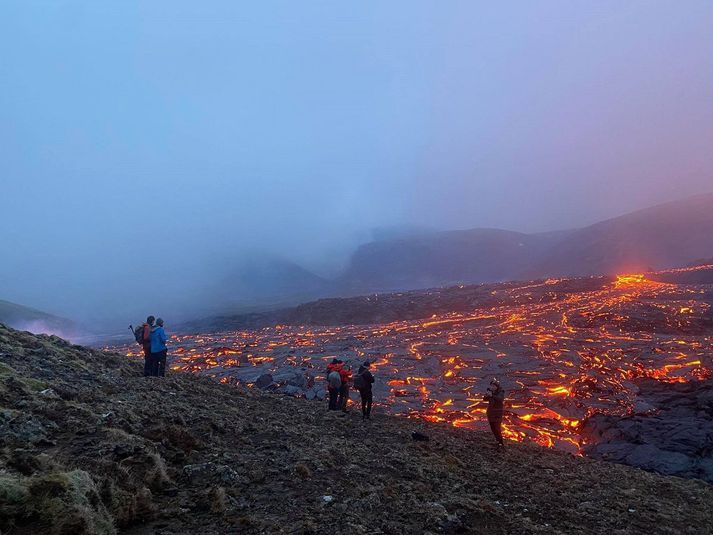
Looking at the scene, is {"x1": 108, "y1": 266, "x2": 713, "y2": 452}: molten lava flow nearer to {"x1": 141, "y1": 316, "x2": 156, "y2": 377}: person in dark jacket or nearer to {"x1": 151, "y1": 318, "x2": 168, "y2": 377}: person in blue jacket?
{"x1": 151, "y1": 318, "x2": 168, "y2": 377}: person in blue jacket

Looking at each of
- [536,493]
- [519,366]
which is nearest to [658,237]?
[519,366]

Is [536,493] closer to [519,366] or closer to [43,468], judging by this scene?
[43,468]

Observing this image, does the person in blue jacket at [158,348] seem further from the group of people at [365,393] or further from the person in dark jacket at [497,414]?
the person in dark jacket at [497,414]

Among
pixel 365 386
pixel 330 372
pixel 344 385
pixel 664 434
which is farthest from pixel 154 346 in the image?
pixel 664 434

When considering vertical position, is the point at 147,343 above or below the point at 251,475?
above

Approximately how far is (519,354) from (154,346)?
27.3m

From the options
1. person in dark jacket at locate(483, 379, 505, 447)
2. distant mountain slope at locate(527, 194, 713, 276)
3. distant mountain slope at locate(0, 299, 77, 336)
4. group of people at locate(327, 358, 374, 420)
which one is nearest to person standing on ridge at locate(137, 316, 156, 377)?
group of people at locate(327, 358, 374, 420)

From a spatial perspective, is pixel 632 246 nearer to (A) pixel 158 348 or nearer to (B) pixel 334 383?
(B) pixel 334 383

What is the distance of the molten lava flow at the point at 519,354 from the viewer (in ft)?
72.7

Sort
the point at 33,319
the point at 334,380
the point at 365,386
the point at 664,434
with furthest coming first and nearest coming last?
the point at 33,319
the point at 334,380
the point at 664,434
the point at 365,386

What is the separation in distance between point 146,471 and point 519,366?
2819 centimetres

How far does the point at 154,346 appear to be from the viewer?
15.6m

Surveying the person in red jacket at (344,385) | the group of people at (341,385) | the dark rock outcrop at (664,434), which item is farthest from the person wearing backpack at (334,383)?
the dark rock outcrop at (664,434)

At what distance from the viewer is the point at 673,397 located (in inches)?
831
